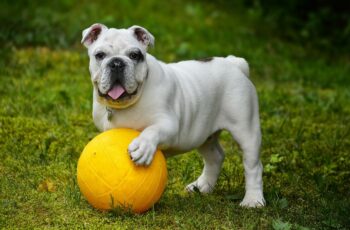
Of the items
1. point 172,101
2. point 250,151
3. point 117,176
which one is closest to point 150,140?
point 117,176

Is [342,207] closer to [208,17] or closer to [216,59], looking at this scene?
[216,59]

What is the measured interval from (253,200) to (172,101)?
1.09m

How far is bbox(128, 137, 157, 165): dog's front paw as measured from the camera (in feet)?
17.1

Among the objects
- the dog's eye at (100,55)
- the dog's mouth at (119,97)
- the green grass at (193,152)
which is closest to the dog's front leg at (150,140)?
the dog's mouth at (119,97)

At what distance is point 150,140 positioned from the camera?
529cm

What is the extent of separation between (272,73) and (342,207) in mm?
5414

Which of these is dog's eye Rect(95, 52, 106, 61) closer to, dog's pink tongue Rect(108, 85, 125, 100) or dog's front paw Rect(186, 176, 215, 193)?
dog's pink tongue Rect(108, 85, 125, 100)

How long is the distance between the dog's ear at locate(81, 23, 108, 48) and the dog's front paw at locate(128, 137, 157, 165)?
2.96 ft

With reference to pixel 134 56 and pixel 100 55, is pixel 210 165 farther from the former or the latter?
pixel 100 55

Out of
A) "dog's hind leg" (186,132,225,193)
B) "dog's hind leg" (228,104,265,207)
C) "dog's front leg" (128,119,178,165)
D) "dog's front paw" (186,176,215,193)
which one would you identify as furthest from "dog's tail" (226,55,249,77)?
"dog's front leg" (128,119,178,165)

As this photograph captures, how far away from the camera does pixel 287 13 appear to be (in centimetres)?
1397

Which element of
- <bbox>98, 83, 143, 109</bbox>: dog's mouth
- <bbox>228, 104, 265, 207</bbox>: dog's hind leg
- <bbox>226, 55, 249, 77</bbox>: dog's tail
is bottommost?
<bbox>228, 104, 265, 207</bbox>: dog's hind leg

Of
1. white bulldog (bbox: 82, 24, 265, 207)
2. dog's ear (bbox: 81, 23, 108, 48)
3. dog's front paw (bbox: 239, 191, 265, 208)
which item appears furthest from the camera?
dog's front paw (bbox: 239, 191, 265, 208)

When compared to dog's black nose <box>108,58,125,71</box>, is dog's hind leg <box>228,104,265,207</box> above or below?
below
